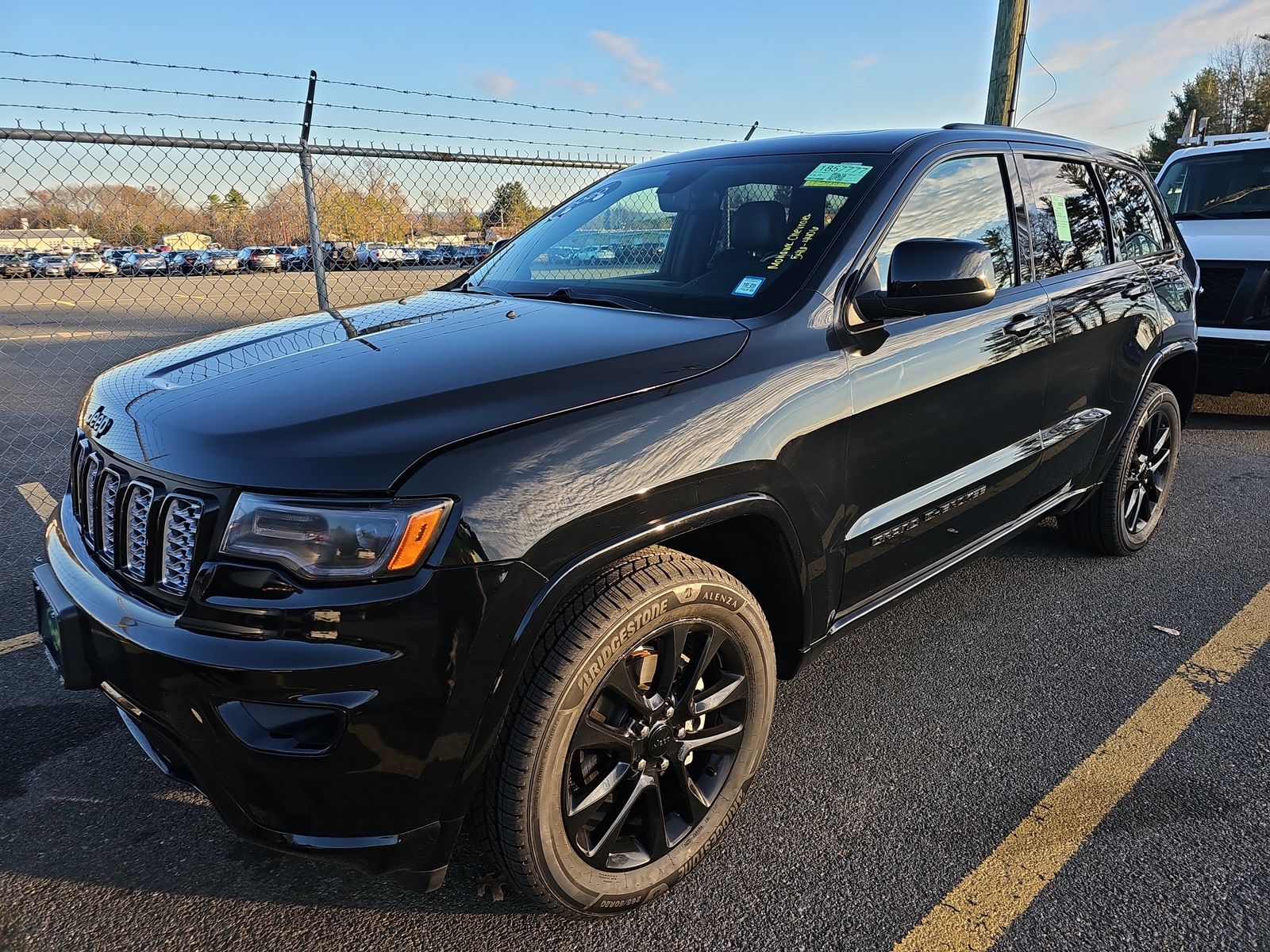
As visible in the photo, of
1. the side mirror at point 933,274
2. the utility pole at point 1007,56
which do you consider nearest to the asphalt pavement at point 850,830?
the side mirror at point 933,274

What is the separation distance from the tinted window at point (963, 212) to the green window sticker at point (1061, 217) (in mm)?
391

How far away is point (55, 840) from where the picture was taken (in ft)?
7.29

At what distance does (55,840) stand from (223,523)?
1.26 metres

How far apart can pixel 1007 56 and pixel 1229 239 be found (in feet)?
9.82

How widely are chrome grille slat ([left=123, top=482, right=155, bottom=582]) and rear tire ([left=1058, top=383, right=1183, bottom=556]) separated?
3530 mm

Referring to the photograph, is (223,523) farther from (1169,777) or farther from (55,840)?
(1169,777)

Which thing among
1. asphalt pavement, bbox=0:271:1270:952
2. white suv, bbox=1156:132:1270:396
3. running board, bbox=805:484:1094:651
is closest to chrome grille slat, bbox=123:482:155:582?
asphalt pavement, bbox=0:271:1270:952

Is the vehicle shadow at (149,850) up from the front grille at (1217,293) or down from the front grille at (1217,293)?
down

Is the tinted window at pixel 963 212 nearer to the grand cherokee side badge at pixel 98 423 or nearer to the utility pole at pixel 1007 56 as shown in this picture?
the grand cherokee side badge at pixel 98 423

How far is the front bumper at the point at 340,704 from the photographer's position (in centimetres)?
155

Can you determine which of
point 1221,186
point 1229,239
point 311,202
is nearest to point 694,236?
point 311,202

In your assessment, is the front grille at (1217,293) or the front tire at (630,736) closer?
the front tire at (630,736)

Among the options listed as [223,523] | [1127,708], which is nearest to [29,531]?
[223,523]

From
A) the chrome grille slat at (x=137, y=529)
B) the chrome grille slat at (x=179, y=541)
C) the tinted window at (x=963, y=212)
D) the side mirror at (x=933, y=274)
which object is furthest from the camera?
the tinted window at (x=963, y=212)
